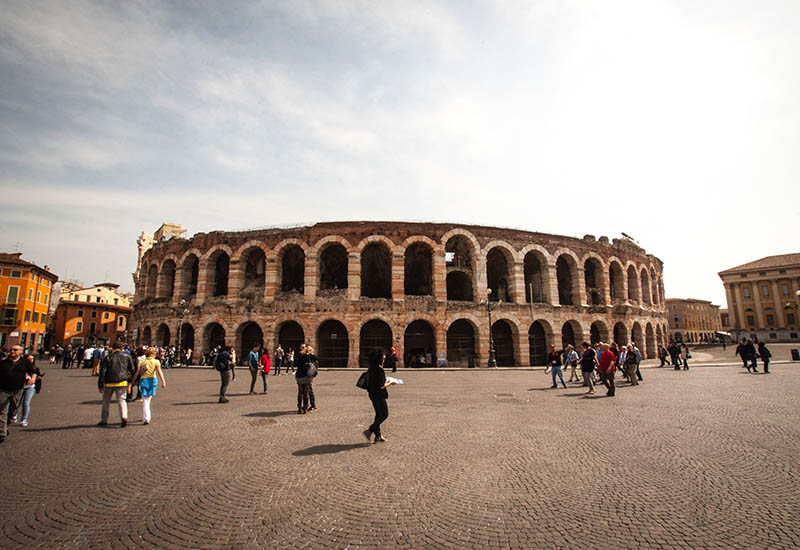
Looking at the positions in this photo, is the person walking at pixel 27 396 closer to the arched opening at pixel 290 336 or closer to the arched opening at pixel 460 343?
the arched opening at pixel 290 336

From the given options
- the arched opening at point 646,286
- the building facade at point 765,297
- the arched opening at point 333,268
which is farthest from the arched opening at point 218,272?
the building facade at point 765,297

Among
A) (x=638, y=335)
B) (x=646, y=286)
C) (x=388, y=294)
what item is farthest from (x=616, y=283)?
(x=388, y=294)

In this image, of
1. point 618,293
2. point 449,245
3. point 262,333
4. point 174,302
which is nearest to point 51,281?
point 174,302

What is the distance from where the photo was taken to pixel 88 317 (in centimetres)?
5541

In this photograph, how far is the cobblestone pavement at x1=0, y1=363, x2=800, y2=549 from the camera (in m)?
3.37

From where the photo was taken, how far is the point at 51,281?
46.6m

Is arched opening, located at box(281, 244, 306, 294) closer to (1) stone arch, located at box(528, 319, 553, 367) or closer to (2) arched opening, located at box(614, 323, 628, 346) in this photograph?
(1) stone arch, located at box(528, 319, 553, 367)

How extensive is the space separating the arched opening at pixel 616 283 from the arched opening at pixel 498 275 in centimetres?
869

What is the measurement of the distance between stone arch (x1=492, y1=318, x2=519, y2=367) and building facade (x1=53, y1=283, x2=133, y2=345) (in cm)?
4842

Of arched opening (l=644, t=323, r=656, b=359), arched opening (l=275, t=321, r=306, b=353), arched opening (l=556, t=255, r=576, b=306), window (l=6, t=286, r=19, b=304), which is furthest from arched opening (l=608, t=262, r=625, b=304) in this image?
window (l=6, t=286, r=19, b=304)

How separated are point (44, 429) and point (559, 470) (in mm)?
9590

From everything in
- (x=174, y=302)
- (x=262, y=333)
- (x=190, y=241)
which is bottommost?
(x=262, y=333)

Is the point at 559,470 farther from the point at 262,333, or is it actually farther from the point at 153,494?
the point at 262,333

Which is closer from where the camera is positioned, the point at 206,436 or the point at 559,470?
the point at 559,470
